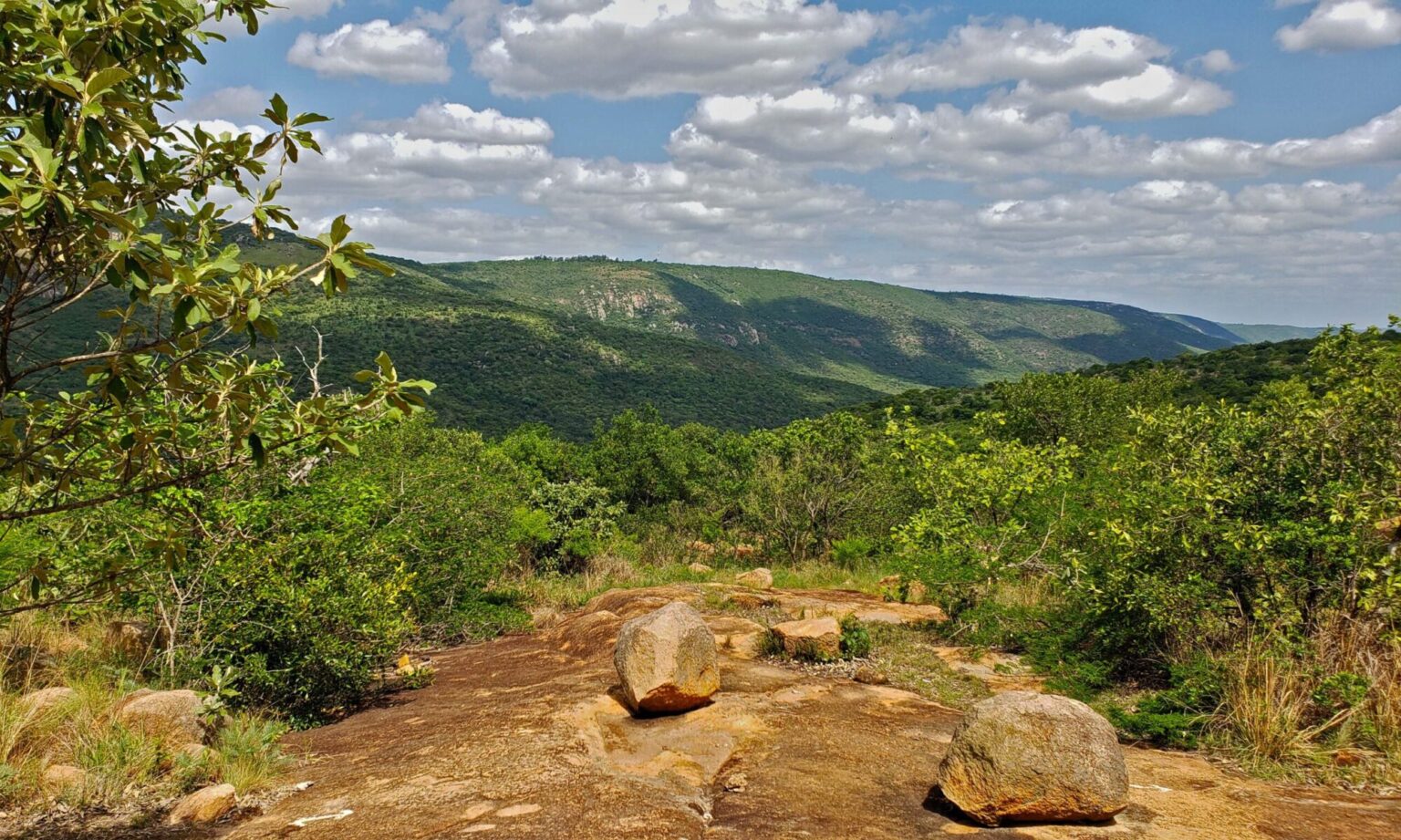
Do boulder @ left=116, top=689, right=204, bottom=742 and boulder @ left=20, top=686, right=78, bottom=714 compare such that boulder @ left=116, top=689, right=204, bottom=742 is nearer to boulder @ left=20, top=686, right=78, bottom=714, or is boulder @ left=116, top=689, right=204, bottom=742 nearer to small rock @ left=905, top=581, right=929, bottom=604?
boulder @ left=20, top=686, right=78, bottom=714

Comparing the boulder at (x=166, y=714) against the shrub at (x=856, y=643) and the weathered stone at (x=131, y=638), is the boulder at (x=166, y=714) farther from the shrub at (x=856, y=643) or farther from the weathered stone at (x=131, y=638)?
the shrub at (x=856, y=643)

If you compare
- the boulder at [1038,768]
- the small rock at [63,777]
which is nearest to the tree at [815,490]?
the boulder at [1038,768]

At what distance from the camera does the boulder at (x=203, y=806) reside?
6375 millimetres

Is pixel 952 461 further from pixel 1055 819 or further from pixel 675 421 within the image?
pixel 675 421

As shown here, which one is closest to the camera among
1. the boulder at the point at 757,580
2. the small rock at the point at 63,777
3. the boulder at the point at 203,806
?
the boulder at the point at 203,806

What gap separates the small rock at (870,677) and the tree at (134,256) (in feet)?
26.9

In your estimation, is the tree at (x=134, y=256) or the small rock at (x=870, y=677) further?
the small rock at (x=870, y=677)

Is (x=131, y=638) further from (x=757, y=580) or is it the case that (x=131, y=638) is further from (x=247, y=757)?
(x=757, y=580)

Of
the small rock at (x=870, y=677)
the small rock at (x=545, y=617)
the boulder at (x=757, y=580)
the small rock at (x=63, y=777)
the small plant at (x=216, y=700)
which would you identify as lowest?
the small rock at (x=545, y=617)

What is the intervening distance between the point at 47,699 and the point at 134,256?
6.91 meters

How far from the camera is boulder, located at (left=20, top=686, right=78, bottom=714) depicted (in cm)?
718

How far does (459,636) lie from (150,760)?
346 inches

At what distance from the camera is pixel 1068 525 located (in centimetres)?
1341

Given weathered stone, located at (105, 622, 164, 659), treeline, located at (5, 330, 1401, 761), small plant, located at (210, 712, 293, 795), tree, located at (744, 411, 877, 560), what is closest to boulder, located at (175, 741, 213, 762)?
small plant, located at (210, 712, 293, 795)
